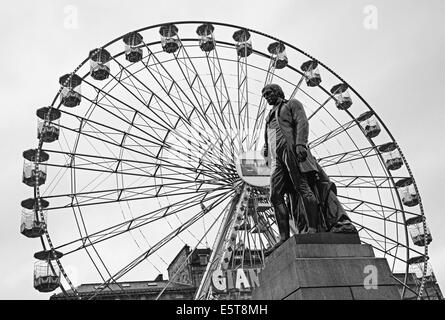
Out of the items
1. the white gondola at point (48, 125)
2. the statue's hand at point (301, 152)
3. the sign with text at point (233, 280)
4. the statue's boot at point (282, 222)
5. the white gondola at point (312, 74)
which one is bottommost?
the sign with text at point (233, 280)

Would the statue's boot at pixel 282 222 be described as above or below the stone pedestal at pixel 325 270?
above

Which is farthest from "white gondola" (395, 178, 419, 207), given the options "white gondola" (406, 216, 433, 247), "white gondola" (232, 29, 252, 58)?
"white gondola" (232, 29, 252, 58)

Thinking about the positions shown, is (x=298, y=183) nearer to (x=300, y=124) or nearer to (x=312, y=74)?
(x=300, y=124)

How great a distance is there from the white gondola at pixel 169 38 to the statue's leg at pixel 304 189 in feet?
46.5

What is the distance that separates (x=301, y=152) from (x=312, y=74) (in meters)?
15.2

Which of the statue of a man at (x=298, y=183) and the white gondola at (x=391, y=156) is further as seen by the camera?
the white gondola at (x=391, y=156)

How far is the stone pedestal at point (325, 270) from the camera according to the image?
243 inches

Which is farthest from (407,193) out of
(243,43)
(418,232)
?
(243,43)

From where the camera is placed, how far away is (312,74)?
21.9 metres

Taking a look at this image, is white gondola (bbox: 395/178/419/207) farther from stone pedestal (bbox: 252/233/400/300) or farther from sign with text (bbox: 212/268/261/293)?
stone pedestal (bbox: 252/233/400/300)

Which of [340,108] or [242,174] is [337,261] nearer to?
[242,174]

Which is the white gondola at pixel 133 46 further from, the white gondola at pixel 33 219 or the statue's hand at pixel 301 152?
the statue's hand at pixel 301 152

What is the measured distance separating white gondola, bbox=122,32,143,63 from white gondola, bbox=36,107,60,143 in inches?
138

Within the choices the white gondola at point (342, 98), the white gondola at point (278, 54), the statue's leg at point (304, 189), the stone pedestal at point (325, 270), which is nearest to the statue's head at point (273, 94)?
the statue's leg at point (304, 189)
